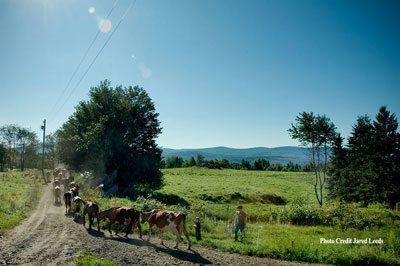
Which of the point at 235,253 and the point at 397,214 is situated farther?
the point at 397,214

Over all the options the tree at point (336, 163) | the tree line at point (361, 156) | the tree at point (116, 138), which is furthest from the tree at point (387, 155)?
the tree at point (116, 138)

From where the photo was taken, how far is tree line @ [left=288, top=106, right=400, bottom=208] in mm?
40656

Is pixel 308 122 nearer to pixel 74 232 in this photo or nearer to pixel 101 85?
pixel 101 85

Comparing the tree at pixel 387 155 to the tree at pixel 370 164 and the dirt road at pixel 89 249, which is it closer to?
the tree at pixel 370 164

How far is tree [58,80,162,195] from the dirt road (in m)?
27.4

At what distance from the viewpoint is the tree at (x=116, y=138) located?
46.6m

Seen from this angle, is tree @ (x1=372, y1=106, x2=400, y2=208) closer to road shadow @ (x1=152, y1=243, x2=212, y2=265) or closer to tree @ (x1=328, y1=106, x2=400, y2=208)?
tree @ (x1=328, y1=106, x2=400, y2=208)

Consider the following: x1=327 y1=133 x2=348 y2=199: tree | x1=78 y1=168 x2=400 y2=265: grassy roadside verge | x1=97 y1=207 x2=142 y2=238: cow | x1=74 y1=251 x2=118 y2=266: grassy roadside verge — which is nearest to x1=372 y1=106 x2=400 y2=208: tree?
x1=327 y1=133 x2=348 y2=199: tree

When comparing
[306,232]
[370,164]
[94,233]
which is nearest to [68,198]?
[94,233]

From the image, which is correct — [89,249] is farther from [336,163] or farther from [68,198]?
[336,163]

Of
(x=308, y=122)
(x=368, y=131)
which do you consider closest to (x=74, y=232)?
(x=308, y=122)

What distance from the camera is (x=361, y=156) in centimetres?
4622

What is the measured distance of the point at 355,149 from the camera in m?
51.2

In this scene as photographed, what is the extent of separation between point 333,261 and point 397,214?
18075 millimetres
